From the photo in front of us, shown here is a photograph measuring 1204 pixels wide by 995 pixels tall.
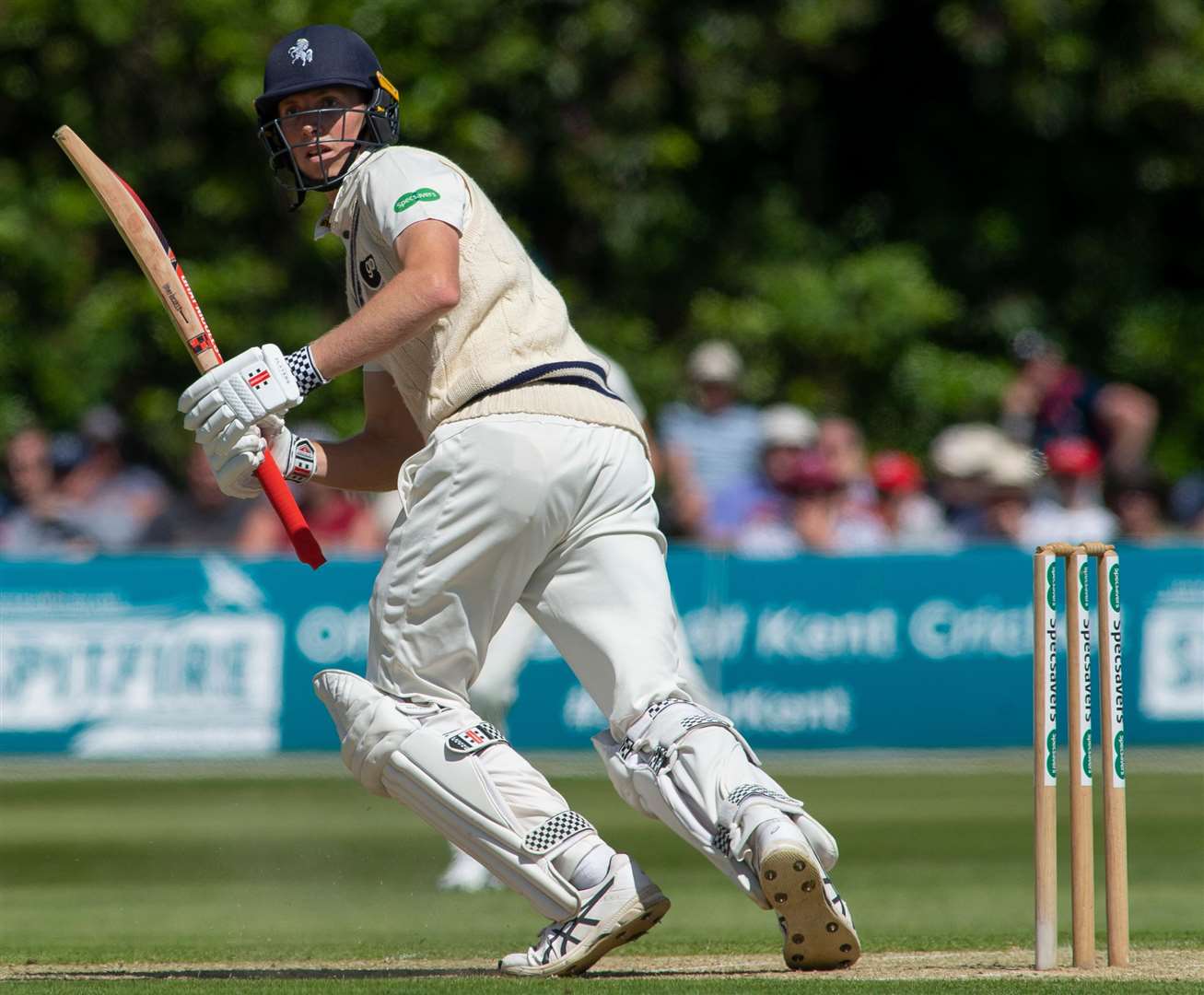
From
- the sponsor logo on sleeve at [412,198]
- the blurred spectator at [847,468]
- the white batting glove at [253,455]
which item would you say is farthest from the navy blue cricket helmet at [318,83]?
the blurred spectator at [847,468]

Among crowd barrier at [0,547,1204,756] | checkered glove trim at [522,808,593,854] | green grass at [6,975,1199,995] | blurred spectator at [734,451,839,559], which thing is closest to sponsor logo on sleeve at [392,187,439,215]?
checkered glove trim at [522,808,593,854]

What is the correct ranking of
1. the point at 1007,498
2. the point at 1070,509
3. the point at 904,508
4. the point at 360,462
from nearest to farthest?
the point at 360,462 → the point at 1070,509 → the point at 1007,498 → the point at 904,508

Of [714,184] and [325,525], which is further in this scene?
[714,184]

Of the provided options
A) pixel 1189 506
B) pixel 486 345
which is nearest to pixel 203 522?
pixel 1189 506

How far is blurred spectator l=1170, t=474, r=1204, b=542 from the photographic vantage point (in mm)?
11180

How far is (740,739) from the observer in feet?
13.8

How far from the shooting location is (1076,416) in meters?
11.3

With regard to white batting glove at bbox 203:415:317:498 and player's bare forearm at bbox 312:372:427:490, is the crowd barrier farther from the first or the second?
white batting glove at bbox 203:415:317:498

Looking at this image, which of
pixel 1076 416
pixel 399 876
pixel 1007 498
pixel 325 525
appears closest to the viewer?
pixel 399 876

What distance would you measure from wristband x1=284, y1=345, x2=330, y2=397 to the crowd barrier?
538 cm

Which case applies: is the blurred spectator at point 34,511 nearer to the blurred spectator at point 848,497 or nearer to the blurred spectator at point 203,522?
the blurred spectator at point 203,522

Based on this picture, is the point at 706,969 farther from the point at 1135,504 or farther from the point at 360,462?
the point at 1135,504

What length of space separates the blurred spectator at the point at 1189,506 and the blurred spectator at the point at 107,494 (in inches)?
209

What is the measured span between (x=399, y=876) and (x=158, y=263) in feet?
9.34
